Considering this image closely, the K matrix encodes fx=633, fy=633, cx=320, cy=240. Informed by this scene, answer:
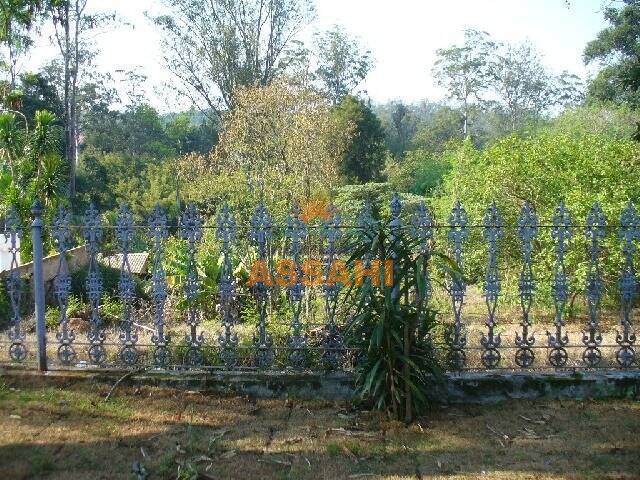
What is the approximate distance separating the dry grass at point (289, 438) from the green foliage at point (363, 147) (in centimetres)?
2291

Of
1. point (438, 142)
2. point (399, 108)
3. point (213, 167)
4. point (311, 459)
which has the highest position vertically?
point (399, 108)

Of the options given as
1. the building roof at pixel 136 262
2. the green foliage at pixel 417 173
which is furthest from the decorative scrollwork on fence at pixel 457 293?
the green foliage at pixel 417 173

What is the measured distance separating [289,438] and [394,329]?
1.05 metres

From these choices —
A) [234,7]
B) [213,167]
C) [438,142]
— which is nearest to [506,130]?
[438,142]

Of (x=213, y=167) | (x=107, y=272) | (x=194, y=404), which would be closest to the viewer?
(x=194, y=404)

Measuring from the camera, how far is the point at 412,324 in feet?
14.9

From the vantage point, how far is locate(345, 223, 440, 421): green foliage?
4.51 meters

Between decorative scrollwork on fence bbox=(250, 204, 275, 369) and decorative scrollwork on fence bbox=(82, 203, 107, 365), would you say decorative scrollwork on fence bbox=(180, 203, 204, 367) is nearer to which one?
decorative scrollwork on fence bbox=(250, 204, 275, 369)

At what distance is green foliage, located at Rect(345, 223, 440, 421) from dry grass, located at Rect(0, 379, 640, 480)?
0.21 metres

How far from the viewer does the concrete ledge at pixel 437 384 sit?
5043mm

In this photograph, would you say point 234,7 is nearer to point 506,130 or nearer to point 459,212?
point 506,130

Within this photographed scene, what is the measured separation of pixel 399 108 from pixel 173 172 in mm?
22068

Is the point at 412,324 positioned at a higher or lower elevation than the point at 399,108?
lower

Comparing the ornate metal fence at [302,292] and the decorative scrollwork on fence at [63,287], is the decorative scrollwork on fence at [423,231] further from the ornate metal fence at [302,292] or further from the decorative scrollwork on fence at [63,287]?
the decorative scrollwork on fence at [63,287]
